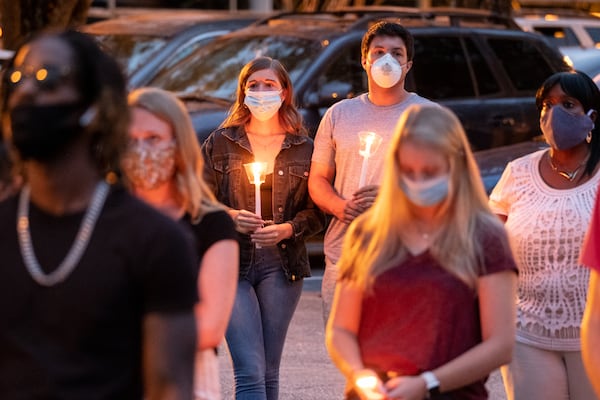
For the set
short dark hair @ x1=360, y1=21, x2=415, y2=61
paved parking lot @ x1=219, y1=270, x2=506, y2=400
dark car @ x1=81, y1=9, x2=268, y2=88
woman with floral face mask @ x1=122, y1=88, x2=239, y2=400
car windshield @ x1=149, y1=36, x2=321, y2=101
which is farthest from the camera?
dark car @ x1=81, y1=9, x2=268, y2=88

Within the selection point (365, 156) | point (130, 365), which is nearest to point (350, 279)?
point (130, 365)

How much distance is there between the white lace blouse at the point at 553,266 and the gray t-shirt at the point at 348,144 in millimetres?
1268

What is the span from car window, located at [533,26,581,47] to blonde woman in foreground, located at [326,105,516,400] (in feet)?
60.9

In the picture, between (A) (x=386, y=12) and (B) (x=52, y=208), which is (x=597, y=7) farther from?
(B) (x=52, y=208)

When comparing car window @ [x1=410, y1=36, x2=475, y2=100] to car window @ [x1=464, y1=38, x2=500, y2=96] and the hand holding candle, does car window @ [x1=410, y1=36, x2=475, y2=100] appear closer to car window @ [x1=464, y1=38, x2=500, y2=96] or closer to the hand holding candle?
car window @ [x1=464, y1=38, x2=500, y2=96]

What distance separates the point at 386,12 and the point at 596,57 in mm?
4547

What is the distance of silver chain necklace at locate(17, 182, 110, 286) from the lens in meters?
3.03

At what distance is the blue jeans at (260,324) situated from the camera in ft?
20.4

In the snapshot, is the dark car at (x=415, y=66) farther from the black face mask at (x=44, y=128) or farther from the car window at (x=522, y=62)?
the black face mask at (x=44, y=128)

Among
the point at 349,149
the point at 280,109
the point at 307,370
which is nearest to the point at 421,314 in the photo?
the point at 349,149

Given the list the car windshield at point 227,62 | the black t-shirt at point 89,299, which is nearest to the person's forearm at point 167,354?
the black t-shirt at point 89,299

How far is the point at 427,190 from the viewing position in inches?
160

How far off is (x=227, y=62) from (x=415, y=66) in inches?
65.2

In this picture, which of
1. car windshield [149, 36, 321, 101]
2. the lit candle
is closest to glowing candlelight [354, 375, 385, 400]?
the lit candle
